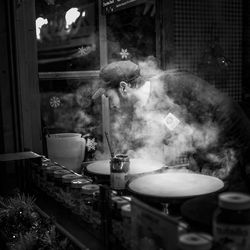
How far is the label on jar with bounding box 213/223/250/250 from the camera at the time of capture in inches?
49.9

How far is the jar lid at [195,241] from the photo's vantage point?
1.21 metres

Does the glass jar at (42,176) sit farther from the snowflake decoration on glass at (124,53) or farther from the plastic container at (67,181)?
the snowflake decoration on glass at (124,53)

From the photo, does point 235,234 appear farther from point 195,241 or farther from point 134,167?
point 134,167

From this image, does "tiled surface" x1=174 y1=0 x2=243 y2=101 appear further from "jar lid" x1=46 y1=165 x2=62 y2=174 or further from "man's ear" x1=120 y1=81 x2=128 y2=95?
"jar lid" x1=46 y1=165 x2=62 y2=174

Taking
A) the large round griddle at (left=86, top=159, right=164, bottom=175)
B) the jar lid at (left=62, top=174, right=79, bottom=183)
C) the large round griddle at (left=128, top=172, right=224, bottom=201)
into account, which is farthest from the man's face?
the large round griddle at (left=128, top=172, right=224, bottom=201)

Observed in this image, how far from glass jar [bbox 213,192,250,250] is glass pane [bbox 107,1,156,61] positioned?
12.1 ft

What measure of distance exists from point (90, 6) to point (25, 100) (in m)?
1.79

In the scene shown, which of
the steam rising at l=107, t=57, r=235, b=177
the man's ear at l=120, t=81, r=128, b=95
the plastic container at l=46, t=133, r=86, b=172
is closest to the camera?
the man's ear at l=120, t=81, r=128, b=95

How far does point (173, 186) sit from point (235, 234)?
83 centimetres

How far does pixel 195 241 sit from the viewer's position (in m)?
1.24

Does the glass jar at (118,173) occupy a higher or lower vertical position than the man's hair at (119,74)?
lower

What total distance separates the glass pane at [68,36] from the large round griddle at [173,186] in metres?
2.58

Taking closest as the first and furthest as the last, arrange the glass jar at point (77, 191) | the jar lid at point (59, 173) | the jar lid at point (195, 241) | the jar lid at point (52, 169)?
the jar lid at point (195, 241) → the glass jar at point (77, 191) → the jar lid at point (59, 173) → the jar lid at point (52, 169)

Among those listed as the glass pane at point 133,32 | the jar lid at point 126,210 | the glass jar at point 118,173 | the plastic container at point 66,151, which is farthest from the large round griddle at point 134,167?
the glass pane at point 133,32
